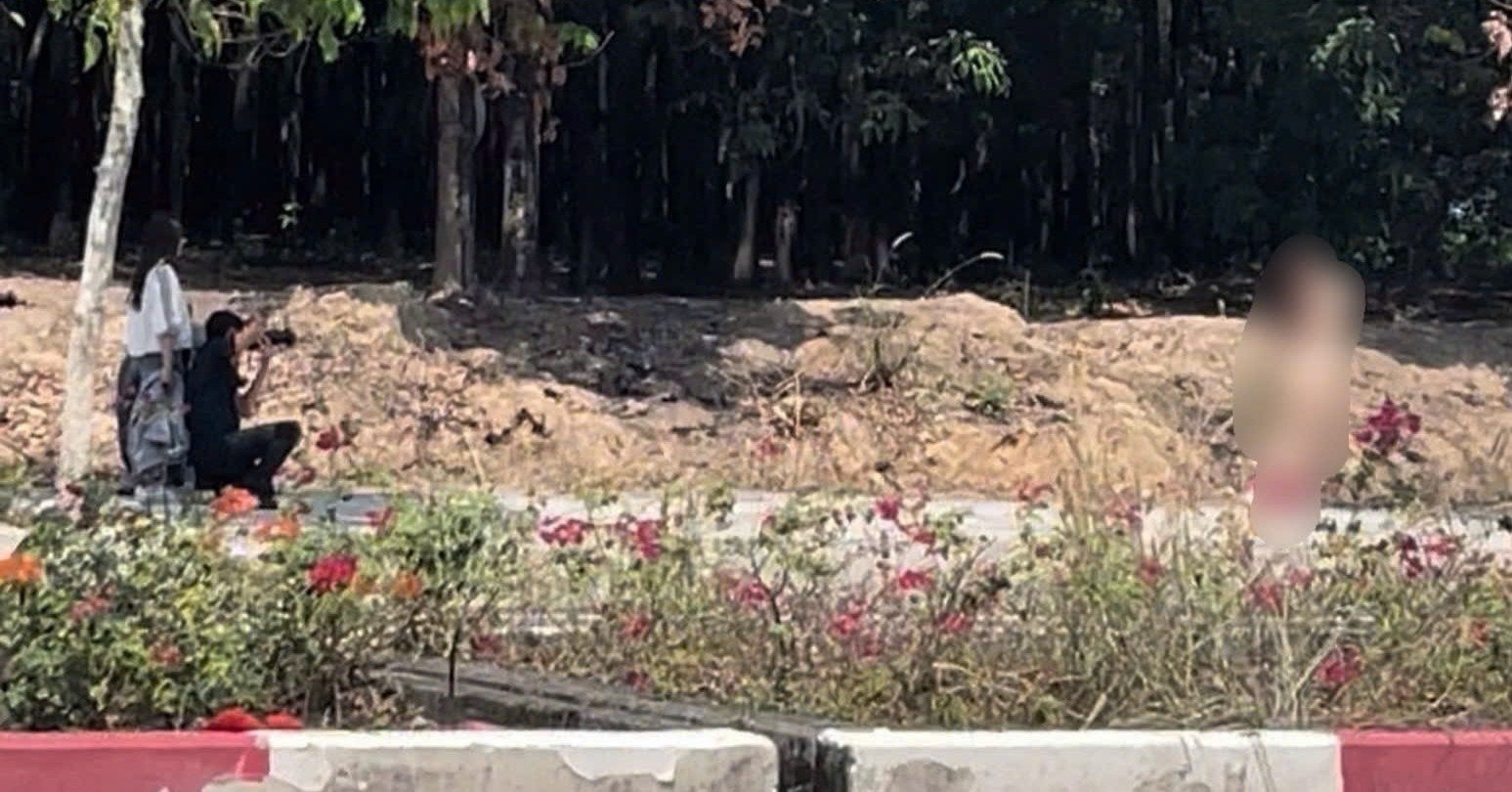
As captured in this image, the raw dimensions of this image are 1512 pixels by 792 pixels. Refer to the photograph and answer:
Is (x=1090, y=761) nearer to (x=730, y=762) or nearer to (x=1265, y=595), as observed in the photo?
(x=730, y=762)

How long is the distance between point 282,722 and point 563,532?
195 centimetres

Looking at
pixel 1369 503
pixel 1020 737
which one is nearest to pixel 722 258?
pixel 1369 503

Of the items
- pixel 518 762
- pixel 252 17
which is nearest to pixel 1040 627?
pixel 518 762

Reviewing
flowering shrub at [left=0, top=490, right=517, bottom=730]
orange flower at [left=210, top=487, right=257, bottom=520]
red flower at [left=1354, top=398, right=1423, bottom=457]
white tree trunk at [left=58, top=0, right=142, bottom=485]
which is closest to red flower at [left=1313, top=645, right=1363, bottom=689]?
red flower at [left=1354, top=398, right=1423, bottom=457]

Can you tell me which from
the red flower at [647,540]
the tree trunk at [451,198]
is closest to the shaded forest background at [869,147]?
the tree trunk at [451,198]

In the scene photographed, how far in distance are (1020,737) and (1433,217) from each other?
2928 cm

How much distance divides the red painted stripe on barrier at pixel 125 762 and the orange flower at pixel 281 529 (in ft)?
4.68

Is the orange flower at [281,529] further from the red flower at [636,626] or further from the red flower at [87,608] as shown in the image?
the red flower at [636,626]

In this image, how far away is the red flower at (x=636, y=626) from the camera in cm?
722

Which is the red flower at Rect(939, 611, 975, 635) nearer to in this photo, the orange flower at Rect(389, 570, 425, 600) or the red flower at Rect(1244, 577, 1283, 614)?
the red flower at Rect(1244, 577, 1283, 614)

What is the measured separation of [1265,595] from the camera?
A: 22.1 feet

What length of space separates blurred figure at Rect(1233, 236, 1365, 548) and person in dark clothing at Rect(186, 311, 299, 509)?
7746 mm

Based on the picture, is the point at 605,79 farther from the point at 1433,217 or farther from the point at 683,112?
the point at 1433,217

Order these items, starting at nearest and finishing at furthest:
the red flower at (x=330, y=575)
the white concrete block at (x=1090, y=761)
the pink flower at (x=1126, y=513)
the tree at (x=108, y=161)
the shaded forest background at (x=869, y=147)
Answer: the white concrete block at (x=1090, y=761), the red flower at (x=330, y=575), the pink flower at (x=1126, y=513), the tree at (x=108, y=161), the shaded forest background at (x=869, y=147)
